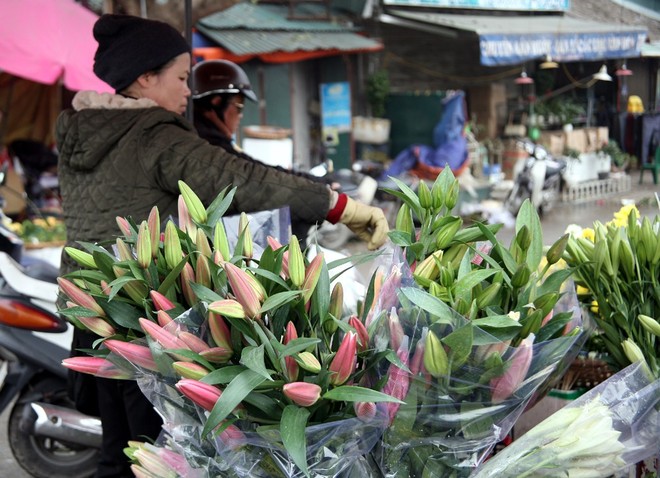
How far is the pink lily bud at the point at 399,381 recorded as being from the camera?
4.26ft

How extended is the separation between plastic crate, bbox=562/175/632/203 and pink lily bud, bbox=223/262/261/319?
28.5 feet

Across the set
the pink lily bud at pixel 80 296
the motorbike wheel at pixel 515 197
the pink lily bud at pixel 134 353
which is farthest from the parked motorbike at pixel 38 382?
the motorbike wheel at pixel 515 197

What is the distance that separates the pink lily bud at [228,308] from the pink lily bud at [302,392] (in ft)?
0.44

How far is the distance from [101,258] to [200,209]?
0.67ft

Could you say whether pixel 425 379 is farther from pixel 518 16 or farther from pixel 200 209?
pixel 518 16

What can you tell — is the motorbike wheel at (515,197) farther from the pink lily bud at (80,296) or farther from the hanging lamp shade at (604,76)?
the pink lily bud at (80,296)

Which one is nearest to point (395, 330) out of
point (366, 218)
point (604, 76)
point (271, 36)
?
point (366, 218)

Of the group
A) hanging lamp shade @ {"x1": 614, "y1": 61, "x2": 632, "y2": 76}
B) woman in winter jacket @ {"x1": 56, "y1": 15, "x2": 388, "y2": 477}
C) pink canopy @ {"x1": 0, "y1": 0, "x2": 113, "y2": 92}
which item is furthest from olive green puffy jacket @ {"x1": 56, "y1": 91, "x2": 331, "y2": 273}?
hanging lamp shade @ {"x1": 614, "y1": 61, "x2": 632, "y2": 76}

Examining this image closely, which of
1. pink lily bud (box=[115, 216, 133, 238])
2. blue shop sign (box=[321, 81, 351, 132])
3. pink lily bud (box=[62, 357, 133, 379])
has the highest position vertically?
pink lily bud (box=[115, 216, 133, 238])

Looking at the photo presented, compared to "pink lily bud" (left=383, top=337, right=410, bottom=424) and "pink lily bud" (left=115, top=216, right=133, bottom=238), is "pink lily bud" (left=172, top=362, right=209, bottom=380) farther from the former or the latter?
"pink lily bud" (left=115, top=216, right=133, bottom=238)

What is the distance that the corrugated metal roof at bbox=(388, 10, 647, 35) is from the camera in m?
10.5

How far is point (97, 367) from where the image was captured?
1.44 metres

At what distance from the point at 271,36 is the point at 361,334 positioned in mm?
8833

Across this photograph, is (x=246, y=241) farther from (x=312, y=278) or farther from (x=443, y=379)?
(x=443, y=379)
